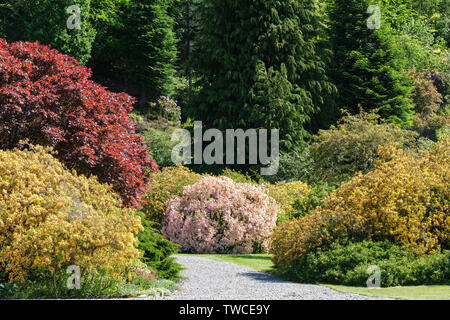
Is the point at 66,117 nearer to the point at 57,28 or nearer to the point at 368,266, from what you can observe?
the point at 368,266

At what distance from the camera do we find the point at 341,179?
570 inches

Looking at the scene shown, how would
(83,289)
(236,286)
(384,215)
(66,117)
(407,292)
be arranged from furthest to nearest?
(66,117), (384,215), (236,286), (407,292), (83,289)

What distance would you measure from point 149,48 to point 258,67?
12603mm

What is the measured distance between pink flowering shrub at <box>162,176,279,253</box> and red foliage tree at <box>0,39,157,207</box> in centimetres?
270

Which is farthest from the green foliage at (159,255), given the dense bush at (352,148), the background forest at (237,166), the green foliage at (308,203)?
the dense bush at (352,148)

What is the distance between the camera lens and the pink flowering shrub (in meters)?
12.6

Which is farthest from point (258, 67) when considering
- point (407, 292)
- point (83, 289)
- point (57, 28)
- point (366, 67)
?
point (83, 289)

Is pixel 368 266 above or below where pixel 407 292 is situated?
above

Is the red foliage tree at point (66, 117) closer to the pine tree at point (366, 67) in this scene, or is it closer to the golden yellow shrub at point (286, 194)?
the golden yellow shrub at point (286, 194)

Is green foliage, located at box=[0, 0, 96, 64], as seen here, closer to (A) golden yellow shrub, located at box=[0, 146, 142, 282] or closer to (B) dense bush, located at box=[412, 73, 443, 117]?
(B) dense bush, located at box=[412, 73, 443, 117]

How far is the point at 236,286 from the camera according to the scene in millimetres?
8008

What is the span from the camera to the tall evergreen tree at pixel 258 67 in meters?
21.2

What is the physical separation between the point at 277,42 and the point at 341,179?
8906mm

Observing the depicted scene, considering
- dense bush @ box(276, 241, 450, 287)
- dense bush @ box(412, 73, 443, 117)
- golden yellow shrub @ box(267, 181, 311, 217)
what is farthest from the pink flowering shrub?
dense bush @ box(412, 73, 443, 117)
